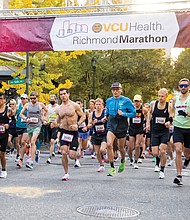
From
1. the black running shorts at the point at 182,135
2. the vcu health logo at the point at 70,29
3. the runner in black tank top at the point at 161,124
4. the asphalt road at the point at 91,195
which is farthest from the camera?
the vcu health logo at the point at 70,29

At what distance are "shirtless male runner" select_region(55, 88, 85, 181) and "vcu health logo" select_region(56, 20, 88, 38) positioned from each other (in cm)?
335

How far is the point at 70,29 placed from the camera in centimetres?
1252

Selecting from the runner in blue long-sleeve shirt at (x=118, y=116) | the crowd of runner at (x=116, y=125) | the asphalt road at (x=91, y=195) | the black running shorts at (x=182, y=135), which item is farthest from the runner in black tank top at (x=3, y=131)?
the black running shorts at (x=182, y=135)

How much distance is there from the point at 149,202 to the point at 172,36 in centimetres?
591

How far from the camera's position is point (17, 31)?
1298 centimetres

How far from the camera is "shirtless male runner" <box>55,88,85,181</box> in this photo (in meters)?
9.29

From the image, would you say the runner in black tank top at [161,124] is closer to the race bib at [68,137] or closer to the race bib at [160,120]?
the race bib at [160,120]

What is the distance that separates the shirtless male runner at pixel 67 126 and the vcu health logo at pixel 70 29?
11.0 feet

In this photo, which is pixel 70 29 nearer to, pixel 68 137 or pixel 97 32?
pixel 97 32

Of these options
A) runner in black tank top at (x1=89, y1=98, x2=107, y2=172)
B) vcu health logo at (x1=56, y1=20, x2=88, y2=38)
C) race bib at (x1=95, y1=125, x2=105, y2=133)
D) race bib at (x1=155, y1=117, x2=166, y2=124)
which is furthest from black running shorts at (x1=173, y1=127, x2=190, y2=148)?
vcu health logo at (x1=56, y1=20, x2=88, y2=38)

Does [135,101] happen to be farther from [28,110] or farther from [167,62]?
[167,62]

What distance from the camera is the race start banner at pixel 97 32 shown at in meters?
11.9

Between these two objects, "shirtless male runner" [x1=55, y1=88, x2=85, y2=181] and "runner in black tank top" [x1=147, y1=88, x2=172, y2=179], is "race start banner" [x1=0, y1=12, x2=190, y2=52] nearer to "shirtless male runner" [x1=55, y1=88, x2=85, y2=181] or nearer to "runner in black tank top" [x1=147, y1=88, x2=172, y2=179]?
"runner in black tank top" [x1=147, y1=88, x2=172, y2=179]

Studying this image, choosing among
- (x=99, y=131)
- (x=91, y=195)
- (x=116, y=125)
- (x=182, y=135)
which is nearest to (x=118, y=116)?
(x=116, y=125)
